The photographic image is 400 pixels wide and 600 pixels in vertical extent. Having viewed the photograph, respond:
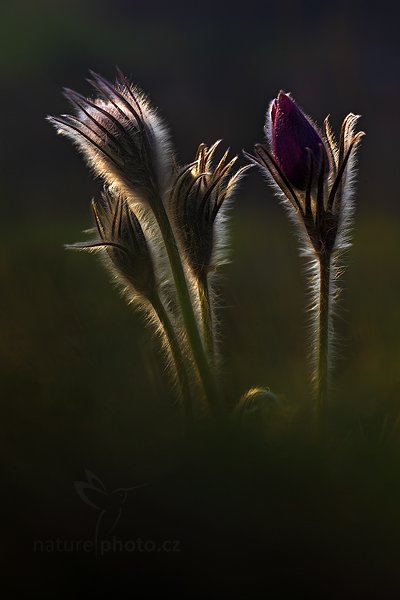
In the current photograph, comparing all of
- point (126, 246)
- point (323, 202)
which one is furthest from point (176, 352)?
point (323, 202)

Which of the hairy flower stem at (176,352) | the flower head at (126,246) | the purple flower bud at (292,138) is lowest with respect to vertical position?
the hairy flower stem at (176,352)

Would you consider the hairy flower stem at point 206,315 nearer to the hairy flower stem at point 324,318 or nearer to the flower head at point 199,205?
the flower head at point 199,205

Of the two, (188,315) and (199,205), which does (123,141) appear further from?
(188,315)

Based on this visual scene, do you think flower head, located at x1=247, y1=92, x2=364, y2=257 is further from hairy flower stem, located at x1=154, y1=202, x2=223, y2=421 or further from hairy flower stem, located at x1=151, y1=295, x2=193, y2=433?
hairy flower stem, located at x1=151, y1=295, x2=193, y2=433

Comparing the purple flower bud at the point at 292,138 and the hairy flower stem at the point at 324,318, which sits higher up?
the purple flower bud at the point at 292,138

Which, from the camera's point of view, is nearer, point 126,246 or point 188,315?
point 188,315

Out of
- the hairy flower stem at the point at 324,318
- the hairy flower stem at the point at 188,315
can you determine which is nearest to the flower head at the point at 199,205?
the hairy flower stem at the point at 188,315
